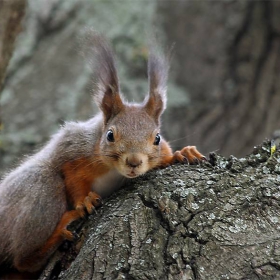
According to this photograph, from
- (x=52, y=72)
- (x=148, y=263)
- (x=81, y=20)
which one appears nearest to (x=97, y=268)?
(x=148, y=263)

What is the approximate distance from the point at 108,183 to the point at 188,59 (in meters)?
2.39

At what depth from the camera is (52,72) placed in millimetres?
5047

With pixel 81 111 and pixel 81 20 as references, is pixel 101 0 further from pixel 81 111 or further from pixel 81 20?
pixel 81 111

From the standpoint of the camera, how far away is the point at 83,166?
310 centimetres

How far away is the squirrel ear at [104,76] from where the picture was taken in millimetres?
3010

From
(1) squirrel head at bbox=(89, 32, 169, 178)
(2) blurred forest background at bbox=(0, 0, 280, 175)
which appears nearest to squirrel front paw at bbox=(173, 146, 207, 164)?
(1) squirrel head at bbox=(89, 32, 169, 178)

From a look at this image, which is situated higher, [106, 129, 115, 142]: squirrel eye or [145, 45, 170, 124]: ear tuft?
[145, 45, 170, 124]: ear tuft

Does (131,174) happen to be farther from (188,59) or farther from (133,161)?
(188,59)

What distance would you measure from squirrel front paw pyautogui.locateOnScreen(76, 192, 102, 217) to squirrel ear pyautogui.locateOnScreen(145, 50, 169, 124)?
1.96ft

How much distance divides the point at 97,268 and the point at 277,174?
853mm

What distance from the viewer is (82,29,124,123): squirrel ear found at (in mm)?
3010

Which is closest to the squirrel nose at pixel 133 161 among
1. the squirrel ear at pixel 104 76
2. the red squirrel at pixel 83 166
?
the red squirrel at pixel 83 166

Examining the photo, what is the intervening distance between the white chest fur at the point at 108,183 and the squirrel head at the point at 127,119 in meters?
0.08

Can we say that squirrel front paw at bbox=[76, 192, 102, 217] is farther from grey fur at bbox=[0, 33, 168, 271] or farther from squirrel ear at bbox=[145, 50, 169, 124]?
squirrel ear at bbox=[145, 50, 169, 124]
